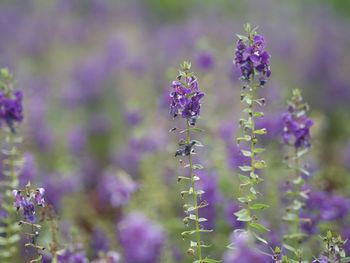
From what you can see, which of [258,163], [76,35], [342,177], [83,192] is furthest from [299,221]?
[76,35]

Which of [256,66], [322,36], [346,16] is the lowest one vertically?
[256,66]

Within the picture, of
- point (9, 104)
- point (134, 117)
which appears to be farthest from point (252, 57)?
point (134, 117)

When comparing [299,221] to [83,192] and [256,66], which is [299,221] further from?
[83,192]

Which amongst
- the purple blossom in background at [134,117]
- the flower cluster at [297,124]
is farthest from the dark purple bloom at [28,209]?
the purple blossom in background at [134,117]

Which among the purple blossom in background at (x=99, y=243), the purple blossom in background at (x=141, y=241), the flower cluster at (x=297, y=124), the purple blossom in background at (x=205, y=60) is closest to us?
the flower cluster at (x=297, y=124)

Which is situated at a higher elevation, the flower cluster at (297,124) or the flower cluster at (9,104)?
the flower cluster at (9,104)

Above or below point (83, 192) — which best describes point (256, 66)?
below

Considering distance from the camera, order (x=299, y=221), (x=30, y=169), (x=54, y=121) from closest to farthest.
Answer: (x=299, y=221) → (x=30, y=169) → (x=54, y=121)

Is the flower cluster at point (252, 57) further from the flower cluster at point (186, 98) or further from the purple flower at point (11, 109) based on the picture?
the purple flower at point (11, 109)
